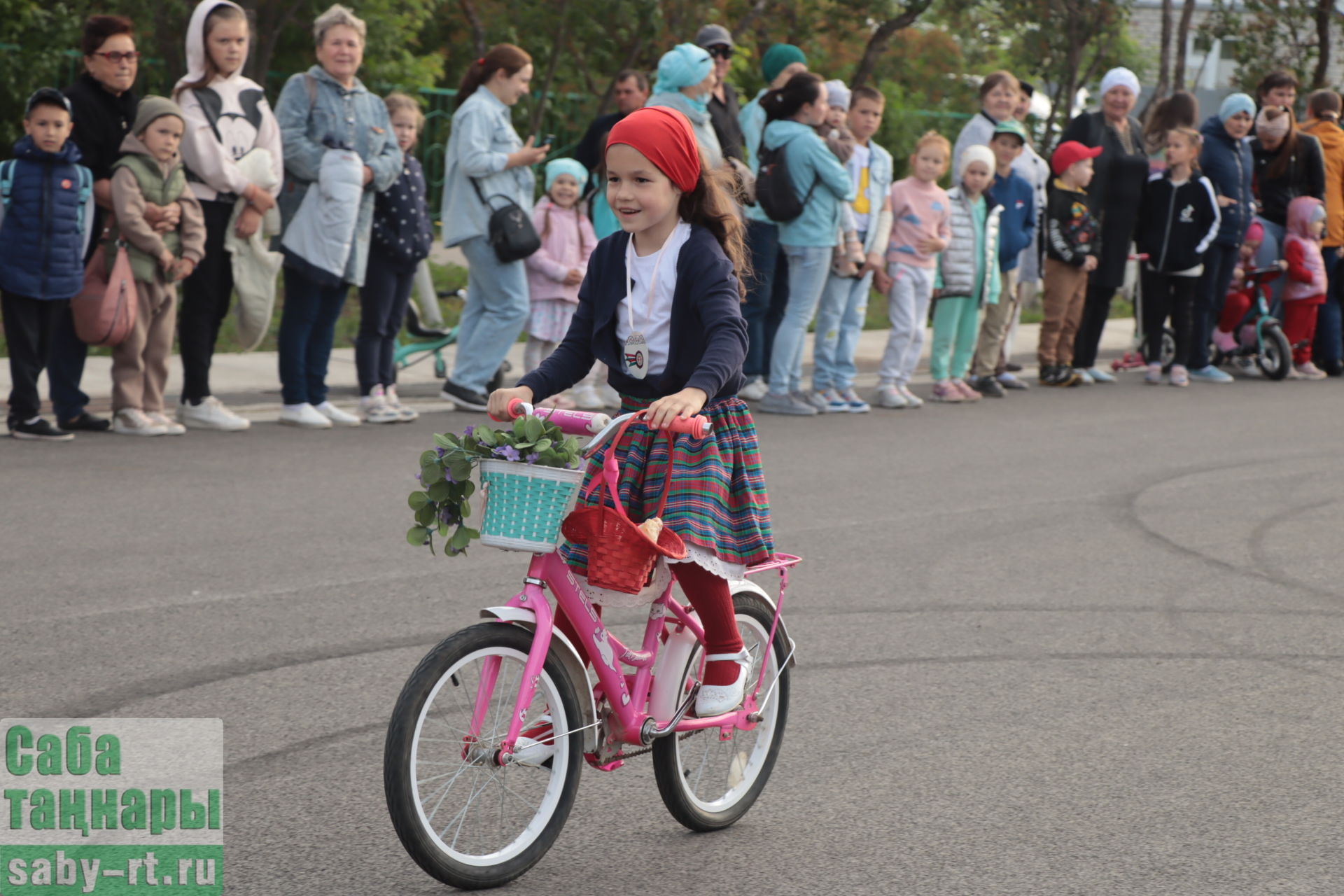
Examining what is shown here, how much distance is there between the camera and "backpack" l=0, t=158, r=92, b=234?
8.74 m

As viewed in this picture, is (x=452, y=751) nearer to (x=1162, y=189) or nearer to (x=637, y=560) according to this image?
(x=637, y=560)

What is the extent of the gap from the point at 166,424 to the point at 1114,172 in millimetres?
7910

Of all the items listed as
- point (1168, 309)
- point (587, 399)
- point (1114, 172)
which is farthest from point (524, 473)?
point (1168, 309)

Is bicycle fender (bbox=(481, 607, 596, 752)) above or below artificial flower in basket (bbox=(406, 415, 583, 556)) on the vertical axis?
below

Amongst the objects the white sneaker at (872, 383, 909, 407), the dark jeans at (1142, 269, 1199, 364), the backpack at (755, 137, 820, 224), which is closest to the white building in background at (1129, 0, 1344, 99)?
the dark jeans at (1142, 269, 1199, 364)

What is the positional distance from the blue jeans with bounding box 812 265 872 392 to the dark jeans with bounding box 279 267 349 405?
136 inches

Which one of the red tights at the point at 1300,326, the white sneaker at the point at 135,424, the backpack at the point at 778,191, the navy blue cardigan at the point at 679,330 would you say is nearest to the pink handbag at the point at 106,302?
the white sneaker at the point at 135,424

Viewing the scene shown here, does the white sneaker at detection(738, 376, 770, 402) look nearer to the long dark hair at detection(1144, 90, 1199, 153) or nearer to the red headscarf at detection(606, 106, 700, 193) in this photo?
the long dark hair at detection(1144, 90, 1199, 153)

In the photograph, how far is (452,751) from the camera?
12.0 feet

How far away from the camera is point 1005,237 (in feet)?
42.4

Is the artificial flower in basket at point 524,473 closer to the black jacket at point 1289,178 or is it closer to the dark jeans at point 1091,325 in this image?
the dark jeans at point 1091,325

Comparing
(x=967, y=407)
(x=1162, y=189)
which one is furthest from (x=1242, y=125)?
(x=967, y=407)

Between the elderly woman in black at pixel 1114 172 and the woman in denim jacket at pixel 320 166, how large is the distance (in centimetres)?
612

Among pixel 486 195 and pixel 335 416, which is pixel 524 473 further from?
pixel 486 195
